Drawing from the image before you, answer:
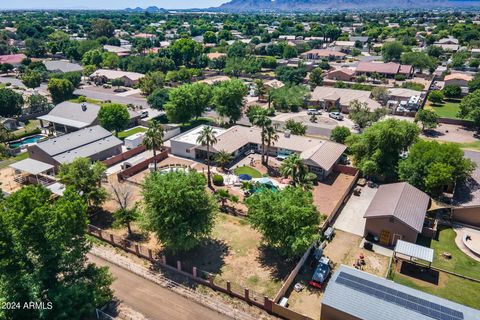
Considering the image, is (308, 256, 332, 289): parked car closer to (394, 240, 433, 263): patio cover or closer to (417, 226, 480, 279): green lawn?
(394, 240, 433, 263): patio cover

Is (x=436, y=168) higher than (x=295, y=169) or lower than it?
higher

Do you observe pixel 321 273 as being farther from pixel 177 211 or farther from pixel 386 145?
pixel 386 145

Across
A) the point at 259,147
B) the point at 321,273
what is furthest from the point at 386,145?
the point at 321,273

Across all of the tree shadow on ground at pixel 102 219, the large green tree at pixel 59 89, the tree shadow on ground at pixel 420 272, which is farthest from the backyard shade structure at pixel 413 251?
the large green tree at pixel 59 89

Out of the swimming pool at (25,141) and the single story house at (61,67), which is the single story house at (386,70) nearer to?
the swimming pool at (25,141)

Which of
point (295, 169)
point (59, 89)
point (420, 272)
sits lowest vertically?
point (420, 272)

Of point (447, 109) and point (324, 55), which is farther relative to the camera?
point (324, 55)
